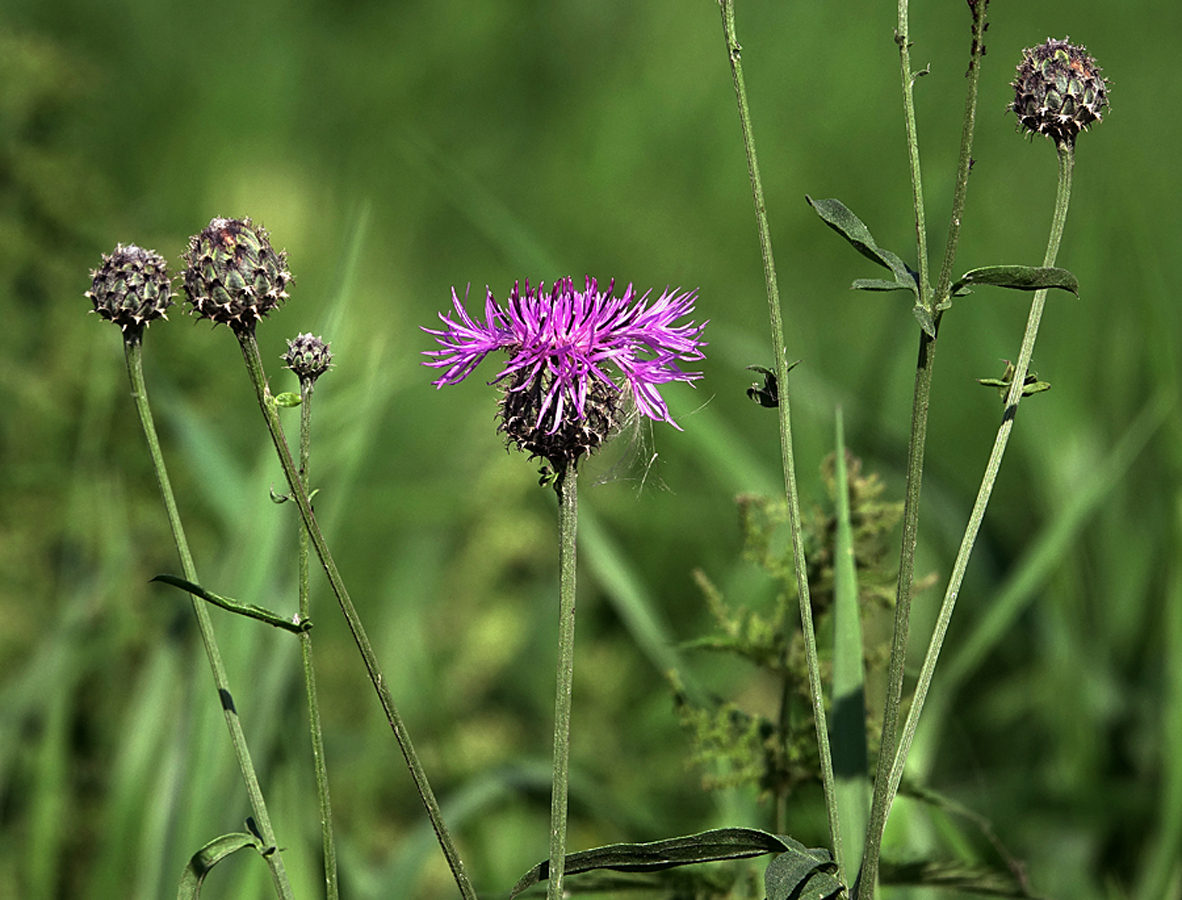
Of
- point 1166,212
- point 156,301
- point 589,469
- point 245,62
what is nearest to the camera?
point 156,301

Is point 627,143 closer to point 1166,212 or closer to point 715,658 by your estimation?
point 1166,212

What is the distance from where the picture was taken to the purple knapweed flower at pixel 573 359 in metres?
0.92

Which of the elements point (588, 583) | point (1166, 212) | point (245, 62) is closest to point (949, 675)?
point (588, 583)

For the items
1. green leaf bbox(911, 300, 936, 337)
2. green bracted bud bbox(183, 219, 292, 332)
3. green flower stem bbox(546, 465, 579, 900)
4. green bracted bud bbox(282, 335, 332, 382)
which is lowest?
green flower stem bbox(546, 465, 579, 900)

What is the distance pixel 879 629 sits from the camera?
11.6 ft

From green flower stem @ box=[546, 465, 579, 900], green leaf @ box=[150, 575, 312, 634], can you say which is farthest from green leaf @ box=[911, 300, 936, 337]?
green leaf @ box=[150, 575, 312, 634]

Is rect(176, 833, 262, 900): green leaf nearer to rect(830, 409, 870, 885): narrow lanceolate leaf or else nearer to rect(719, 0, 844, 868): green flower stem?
rect(719, 0, 844, 868): green flower stem

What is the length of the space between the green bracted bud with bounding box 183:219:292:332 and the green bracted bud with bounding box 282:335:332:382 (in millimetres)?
40

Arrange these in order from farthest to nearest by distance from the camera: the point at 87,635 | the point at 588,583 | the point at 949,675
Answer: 1. the point at 588,583
2. the point at 87,635
3. the point at 949,675

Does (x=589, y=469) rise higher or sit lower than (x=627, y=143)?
lower

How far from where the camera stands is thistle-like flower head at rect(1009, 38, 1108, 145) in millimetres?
916

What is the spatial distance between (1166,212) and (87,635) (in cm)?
441

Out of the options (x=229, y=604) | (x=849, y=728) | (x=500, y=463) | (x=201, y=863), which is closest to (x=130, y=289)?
(x=229, y=604)

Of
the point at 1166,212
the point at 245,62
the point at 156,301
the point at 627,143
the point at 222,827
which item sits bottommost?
the point at 222,827
